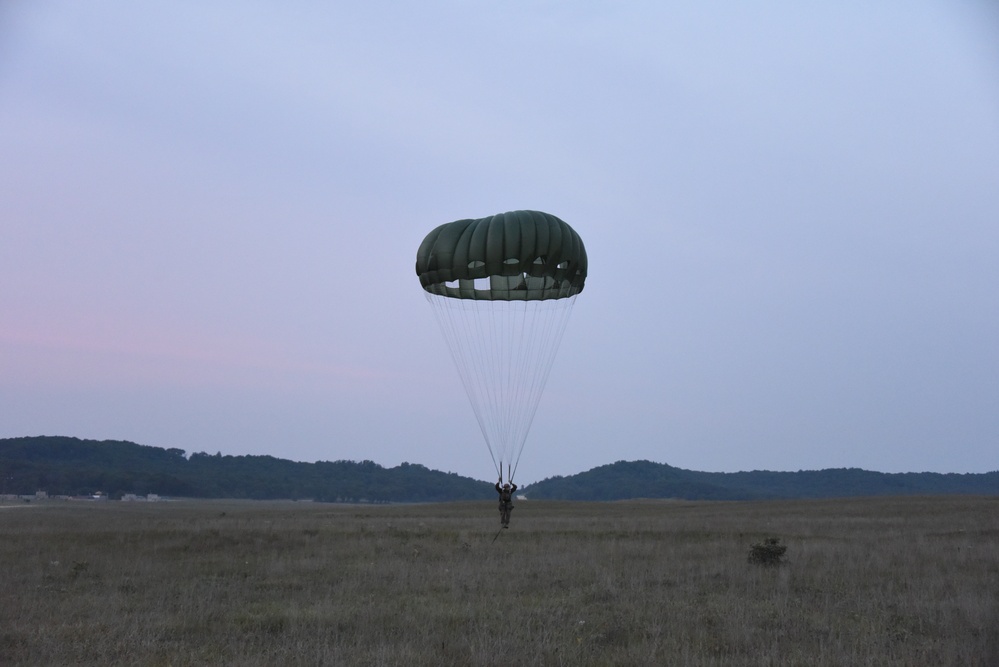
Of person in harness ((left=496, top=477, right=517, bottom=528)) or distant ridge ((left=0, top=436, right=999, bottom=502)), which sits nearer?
person in harness ((left=496, top=477, right=517, bottom=528))

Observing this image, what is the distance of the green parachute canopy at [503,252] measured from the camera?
1811 centimetres

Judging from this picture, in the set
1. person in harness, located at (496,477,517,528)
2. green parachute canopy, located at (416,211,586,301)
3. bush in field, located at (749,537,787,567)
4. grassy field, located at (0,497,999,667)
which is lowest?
grassy field, located at (0,497,999,667)

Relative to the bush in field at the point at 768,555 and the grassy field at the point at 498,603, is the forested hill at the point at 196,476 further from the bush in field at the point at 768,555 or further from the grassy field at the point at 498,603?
the bush in field at the point at 768,555

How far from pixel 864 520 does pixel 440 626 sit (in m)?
26.3

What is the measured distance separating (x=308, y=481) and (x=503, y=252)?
154 m

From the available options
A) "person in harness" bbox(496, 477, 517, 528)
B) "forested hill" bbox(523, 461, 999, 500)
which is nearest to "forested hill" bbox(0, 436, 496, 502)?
"forested hill" bbox(523, 461, 999, 500)

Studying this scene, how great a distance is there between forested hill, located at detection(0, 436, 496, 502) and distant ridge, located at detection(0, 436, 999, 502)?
0.61ft

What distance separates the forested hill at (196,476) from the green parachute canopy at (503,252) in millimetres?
114533

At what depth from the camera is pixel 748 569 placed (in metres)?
15.7

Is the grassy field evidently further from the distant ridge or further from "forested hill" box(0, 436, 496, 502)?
"forested hill" box(0, 436, 496, 502)

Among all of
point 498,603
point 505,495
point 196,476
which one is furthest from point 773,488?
point 498,603

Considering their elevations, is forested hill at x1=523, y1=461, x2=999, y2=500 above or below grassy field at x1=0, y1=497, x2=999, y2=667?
above

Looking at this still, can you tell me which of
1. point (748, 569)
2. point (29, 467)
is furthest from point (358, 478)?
point (748, 569)

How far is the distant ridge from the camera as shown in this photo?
12356cm
